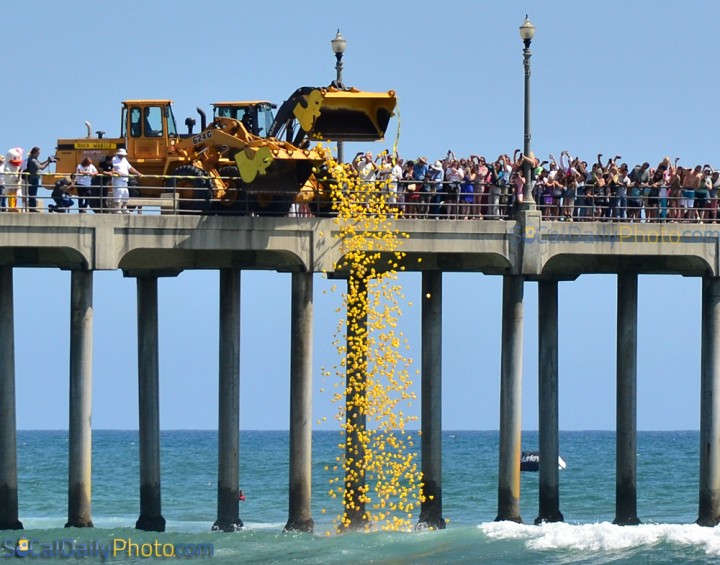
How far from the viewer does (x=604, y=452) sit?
134 meters

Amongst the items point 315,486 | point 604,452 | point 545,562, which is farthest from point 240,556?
point 604,452

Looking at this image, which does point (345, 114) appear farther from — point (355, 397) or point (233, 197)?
point (355, 397)

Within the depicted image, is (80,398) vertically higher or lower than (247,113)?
lower

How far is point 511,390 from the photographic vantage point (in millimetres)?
43250

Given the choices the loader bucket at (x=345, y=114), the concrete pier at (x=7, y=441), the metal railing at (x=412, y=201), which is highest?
the loader bucket at (x=345, y=114)

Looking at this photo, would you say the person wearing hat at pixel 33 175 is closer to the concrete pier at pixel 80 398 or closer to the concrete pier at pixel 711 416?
the concrete pier at pixel 80 398

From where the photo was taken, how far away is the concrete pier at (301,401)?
137ft

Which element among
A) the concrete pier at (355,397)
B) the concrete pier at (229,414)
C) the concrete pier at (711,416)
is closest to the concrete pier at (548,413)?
the concrete pier at (711,416)

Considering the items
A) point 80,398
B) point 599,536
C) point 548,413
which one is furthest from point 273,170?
point 599,536

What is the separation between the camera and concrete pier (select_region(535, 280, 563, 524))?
149ft

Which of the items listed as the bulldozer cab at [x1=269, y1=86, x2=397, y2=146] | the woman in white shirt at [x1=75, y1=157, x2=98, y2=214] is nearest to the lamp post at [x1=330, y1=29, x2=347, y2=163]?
the bulldozer cab at [x1=269, y1=86, x2=397, y2=146]

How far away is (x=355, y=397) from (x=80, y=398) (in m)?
6.01

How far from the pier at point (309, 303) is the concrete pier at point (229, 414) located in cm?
3

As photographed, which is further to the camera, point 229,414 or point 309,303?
point 229,414
